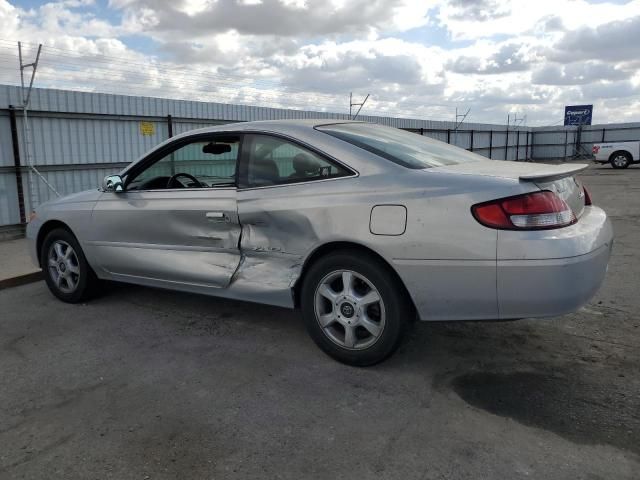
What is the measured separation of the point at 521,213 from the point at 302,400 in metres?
1.61

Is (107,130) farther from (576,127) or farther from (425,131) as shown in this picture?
(576,127)

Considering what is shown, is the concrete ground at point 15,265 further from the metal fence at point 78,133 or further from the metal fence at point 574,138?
the metal fence at point 574,138

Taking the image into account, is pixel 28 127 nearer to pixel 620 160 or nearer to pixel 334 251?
pixel 334 251

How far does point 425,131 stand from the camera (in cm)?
2169

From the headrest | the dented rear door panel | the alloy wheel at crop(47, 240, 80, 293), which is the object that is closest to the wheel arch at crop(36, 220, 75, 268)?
the alloy wheel at crop(47, 240, 80, 293)

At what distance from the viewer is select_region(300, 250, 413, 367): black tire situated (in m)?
3.24

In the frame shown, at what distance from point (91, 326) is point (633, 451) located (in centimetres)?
387

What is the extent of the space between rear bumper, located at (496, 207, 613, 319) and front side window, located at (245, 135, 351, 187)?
3.97 ft

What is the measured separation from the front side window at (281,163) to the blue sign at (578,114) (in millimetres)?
45373

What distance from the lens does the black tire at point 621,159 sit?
83.0 feet

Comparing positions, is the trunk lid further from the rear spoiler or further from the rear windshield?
the rear windshield

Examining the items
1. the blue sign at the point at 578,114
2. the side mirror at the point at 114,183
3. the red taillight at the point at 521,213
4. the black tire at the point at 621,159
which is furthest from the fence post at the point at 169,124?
the blue sign at the point at 578,114

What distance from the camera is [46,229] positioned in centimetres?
514

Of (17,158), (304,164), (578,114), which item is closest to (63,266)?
(304,164)
